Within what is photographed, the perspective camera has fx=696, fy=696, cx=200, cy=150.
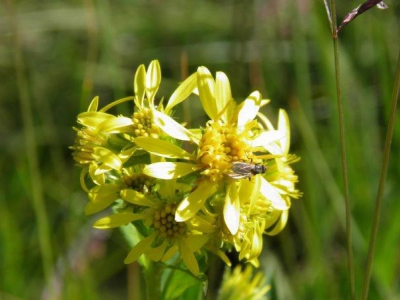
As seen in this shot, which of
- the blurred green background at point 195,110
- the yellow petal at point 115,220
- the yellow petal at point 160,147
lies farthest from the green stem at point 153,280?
the blurred green background at point 195,110

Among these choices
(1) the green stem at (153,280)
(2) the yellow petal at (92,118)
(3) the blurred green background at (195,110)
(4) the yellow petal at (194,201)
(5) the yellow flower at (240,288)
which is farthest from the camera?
(3) the blurred green background at (195,110)

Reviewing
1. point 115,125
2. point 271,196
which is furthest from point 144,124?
point 271,196

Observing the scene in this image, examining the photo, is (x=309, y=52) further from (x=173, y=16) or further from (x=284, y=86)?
(x=173, y=16)

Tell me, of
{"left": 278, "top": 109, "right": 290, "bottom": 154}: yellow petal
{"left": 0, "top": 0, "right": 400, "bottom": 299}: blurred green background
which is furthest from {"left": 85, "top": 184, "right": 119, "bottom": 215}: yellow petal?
{"left": 0, "top": 0, "right": 400, "bottom": 299}: blurred green background


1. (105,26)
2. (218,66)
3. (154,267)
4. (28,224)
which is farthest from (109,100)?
(154,267)

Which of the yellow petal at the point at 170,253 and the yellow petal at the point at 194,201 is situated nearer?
the yellow petal at the point at 194,201

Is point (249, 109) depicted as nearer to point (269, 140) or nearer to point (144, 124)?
point (269, 140)

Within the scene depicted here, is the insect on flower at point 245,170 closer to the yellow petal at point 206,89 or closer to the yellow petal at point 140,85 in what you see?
the yellow petal at point 206,89
